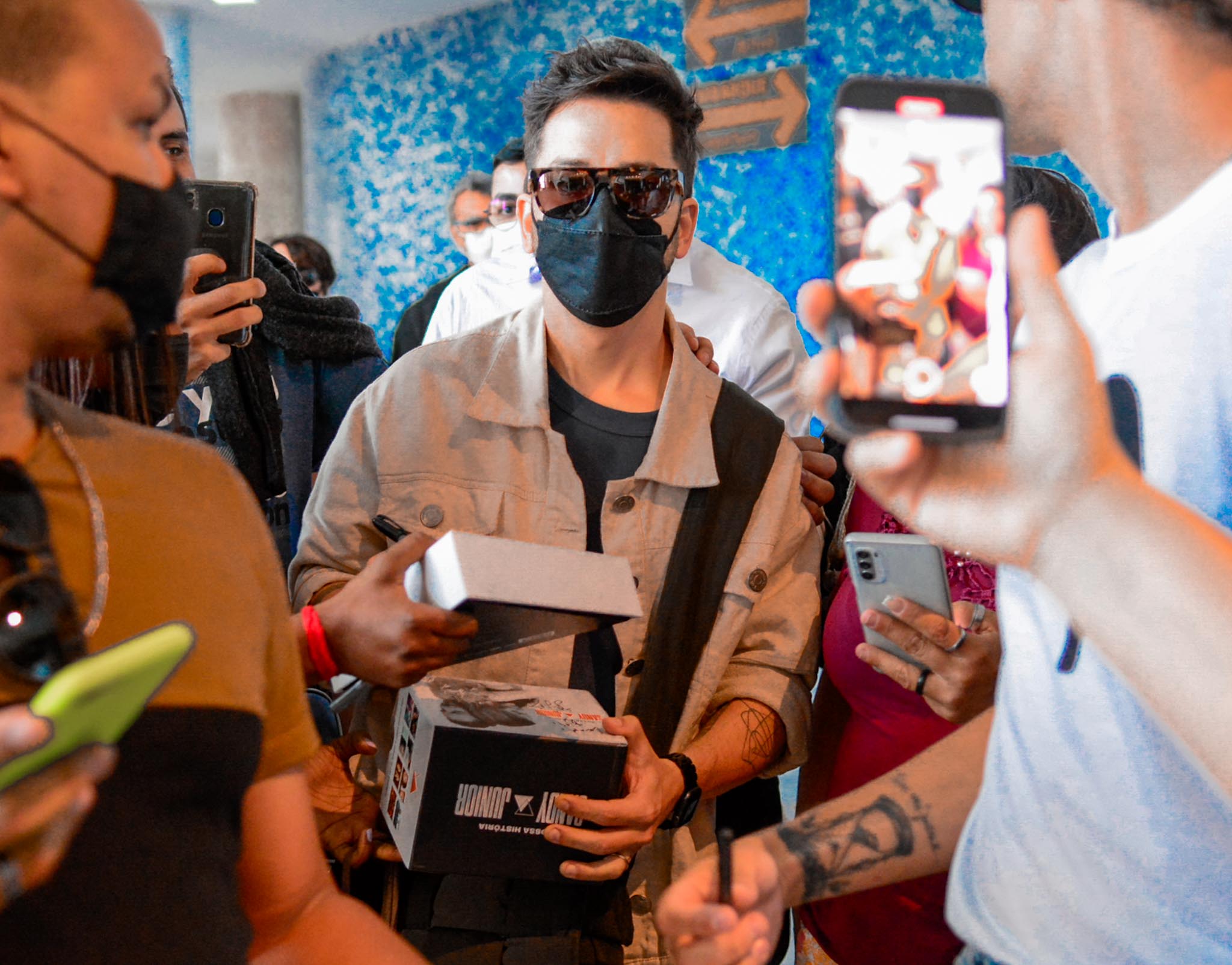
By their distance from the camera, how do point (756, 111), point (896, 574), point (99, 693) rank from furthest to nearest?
point (756, 111) < point (896, 574) < point (99, 693)

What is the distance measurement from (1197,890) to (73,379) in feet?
4.17

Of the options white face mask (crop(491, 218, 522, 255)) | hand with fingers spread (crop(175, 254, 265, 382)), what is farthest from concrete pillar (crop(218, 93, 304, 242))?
hand with fingers spread (crop(175, 254, 265, 382))

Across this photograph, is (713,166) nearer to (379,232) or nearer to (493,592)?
(379,232)

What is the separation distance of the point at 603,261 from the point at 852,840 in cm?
114

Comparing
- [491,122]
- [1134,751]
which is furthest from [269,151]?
[1134,751]

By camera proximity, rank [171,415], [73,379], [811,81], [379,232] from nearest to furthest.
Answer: [73,379] < [171,415] < [811,81] < [379,232]

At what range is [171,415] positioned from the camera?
173cm

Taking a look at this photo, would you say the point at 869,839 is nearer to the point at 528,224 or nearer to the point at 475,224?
the point at 528,224

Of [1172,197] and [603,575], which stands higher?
[1172,197]

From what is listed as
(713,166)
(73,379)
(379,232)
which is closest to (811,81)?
(713,166)

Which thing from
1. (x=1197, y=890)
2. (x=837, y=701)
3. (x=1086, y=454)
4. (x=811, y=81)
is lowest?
(x=837, y=701)

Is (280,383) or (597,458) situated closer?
(597,458)

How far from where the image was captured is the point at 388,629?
1.50 m

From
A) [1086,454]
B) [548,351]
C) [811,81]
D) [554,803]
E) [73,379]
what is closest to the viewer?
[1086,454]
